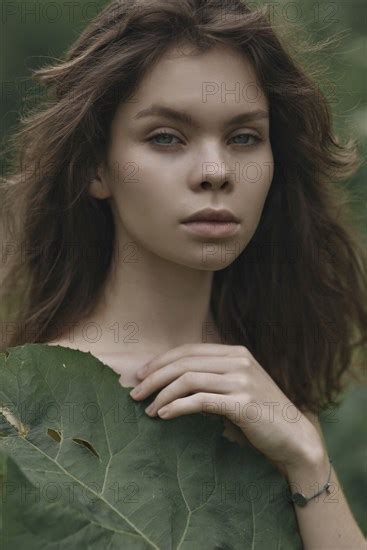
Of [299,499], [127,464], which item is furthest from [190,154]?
[299,499]

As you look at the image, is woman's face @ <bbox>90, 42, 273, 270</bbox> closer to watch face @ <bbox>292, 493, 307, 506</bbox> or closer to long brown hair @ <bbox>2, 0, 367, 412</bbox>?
long brown hair @ <bbox>2, 0, 367, 412</bbox>

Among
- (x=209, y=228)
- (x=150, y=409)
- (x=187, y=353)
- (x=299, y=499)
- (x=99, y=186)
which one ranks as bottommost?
(x=299, y=499)

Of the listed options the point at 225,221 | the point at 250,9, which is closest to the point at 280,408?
the point at 225,221

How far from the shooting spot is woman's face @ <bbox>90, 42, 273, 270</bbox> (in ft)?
6.57

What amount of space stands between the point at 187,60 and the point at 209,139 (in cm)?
16

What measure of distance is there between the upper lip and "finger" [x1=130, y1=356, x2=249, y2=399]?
0.27 metres

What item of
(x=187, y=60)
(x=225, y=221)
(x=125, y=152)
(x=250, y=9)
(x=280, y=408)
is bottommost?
(x=280, y=408)

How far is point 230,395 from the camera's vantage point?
6.47ft

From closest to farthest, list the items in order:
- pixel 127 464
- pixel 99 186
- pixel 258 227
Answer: pixel 127 464 → pixel 99 186 → pixel 258 227

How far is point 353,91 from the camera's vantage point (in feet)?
11.9

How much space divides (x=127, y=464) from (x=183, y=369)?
0.71 feet

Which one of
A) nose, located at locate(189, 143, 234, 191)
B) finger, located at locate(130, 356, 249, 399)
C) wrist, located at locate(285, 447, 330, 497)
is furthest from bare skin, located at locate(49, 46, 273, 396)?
wrist, located at locate(285, 447, 330, 497)

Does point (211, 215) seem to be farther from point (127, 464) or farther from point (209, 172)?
point (127, 464)

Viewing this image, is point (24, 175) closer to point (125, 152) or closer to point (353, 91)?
point (125, 152)
